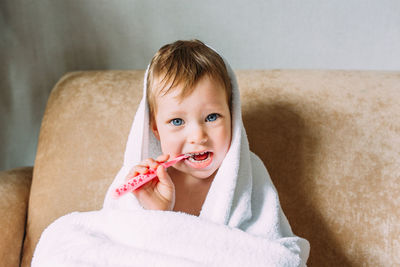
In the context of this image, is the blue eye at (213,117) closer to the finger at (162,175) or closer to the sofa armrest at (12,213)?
the finger at (162,175)

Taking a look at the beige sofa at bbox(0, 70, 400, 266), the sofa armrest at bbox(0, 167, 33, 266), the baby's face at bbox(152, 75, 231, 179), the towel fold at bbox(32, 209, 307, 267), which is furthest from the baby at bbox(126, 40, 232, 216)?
the sofa armrest at bbox(0, 167, 33, 266)

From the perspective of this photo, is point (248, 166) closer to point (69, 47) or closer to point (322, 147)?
point (322, 147)

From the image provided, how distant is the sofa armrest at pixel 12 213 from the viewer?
39.8 inches

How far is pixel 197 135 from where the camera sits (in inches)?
33.3

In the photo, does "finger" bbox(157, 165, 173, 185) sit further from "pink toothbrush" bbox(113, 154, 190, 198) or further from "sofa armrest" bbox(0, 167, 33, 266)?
"sofa armrest" bbox(0, 167, 33, 266)

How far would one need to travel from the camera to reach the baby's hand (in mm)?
875

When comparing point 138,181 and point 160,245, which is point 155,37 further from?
point 160,245

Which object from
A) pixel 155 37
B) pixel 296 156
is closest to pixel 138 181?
pixel 296 156

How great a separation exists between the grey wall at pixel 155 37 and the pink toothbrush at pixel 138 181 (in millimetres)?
562

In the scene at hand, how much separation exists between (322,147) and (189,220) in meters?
0.44

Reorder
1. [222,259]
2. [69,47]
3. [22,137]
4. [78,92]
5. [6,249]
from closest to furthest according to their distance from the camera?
[222,259]
[6,249]
[78,92]
[69,47]
[22,137]

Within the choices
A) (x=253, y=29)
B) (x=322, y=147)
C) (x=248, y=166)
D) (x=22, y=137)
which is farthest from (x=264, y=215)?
(x=22, y=137)

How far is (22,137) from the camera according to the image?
1.58m

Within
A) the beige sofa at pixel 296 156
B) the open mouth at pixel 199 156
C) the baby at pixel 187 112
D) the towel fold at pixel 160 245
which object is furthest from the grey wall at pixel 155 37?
the towel fold at pixel 160 245
